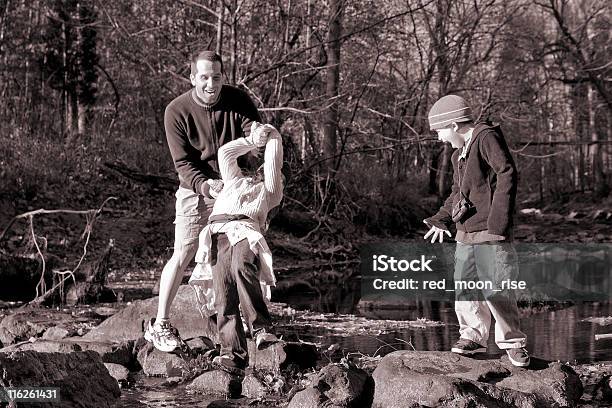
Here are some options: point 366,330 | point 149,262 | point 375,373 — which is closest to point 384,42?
point 149,262

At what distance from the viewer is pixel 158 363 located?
6.65m

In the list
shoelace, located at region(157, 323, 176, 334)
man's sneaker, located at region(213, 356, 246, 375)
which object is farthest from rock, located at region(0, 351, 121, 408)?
shoelace, located at region(157, 323, 176, 334)

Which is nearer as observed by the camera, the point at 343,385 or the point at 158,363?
the point at 343,385

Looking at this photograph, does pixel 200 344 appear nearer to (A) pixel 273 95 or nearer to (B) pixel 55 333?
(B) pixel 55 333

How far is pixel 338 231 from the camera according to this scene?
17875mm

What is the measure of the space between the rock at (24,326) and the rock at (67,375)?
3.01 meters

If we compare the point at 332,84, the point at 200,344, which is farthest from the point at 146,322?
the point at 332,84

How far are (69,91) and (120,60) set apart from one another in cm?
139

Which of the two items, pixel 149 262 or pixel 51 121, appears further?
pixel 51 121

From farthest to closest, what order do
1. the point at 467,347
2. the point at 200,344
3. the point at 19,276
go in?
1. the point at 19,276
2. the point at 200,344
3. the point at 467,347

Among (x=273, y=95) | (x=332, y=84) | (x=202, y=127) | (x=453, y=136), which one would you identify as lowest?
(x=453, y=136)

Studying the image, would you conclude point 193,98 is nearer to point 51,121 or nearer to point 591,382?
point 591,382

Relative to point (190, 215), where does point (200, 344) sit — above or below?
below

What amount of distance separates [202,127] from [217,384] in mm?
1709
